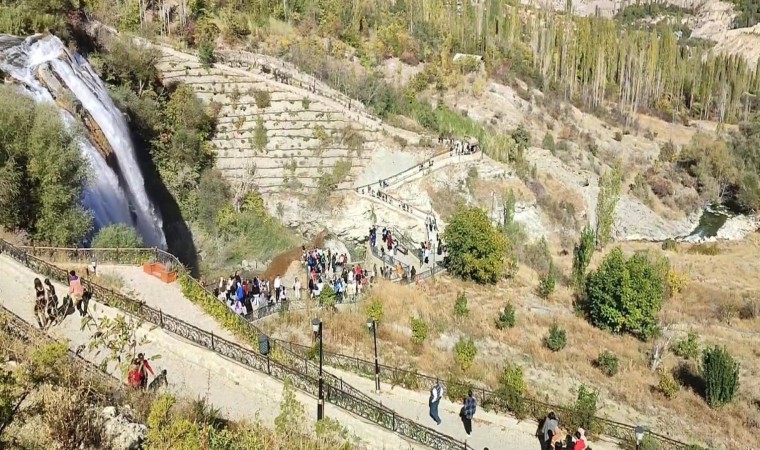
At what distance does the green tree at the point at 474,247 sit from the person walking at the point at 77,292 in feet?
51.0

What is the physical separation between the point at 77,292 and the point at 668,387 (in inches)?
715

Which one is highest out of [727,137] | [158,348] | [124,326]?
[124,326]

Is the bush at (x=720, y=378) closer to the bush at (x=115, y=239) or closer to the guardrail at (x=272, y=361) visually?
the guardrail at (x=272, y=361)

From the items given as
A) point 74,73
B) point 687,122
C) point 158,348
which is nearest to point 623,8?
point 687,122

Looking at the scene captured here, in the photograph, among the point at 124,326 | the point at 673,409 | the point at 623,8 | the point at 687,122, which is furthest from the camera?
the point at 623,8

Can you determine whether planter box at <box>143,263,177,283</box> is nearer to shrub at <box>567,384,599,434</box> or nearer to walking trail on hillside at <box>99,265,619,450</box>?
walking trail on hillside at <box>99,265,619,450</box>

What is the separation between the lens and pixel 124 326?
40.9ft

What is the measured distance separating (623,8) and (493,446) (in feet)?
560

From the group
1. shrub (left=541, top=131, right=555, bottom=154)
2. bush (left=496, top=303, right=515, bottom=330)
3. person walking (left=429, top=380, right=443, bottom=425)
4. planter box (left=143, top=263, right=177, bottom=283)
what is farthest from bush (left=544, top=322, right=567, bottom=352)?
shrub (left=541, top=131, right=555, bottom=154)

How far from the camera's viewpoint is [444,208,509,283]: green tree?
85.3 ft

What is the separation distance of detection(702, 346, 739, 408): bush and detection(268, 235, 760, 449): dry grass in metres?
0.37

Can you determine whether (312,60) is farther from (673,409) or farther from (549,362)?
(673,409)

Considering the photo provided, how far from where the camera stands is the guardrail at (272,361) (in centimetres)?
1284

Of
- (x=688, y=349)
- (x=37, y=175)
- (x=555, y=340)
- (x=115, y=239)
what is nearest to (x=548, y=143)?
(x=688, y=349)
